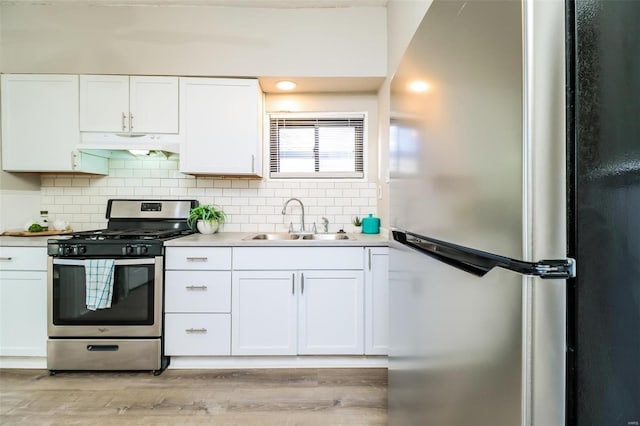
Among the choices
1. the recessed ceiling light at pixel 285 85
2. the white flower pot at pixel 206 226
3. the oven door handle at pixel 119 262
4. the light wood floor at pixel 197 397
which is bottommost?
the light wood floor at pixel 197 397

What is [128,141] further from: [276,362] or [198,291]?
[276,362]

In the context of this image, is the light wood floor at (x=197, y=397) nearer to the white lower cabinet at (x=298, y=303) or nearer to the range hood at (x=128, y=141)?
the white lower cabinet at (x=298, y=303)

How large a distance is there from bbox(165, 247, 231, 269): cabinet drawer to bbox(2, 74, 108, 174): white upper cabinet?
1.20m

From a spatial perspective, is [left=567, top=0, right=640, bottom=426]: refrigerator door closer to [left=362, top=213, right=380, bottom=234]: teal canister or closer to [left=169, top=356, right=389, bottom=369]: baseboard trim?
[left=169, top=356, right=389, bottom=369]: baseboard trim

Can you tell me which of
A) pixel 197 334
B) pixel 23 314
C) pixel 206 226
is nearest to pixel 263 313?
pixel 197 334

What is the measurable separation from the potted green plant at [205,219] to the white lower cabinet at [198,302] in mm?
472

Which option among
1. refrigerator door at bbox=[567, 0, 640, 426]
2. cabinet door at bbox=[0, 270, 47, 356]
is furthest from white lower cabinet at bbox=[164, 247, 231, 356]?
refrigerator door at bbox=[567, 0, 640, 426]

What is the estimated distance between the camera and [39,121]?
8.20 ft

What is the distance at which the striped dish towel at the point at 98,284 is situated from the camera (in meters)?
2.09

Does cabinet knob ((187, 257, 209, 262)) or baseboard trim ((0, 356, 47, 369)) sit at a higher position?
cabinet knob ((187, 257, 209, 262))

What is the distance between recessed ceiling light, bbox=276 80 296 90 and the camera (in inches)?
105

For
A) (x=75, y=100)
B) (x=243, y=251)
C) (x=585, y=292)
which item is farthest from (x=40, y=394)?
(x=585, y=292)

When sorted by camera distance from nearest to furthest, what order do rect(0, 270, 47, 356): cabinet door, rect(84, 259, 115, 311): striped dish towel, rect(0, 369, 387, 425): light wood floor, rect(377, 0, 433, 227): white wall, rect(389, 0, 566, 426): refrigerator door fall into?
rect(389, 0, 566, 426): refrigerator door, rect(0, 369, 387, 425): light wood floor, rect(377, 0, 433, 227): white wall, rect(84, 259, 115, 311): striped dish towel, rect(0, 270, 47, 356): cabinet door

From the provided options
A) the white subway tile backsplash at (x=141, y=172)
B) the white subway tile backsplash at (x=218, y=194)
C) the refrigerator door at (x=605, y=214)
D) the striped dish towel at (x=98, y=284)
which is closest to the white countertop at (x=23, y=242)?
the striped dish towel at (x=98, y=284)
